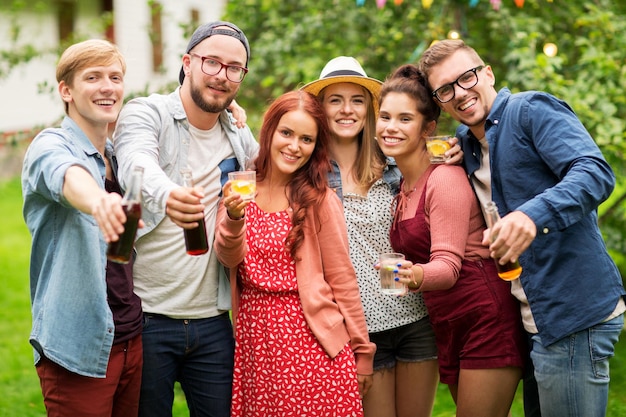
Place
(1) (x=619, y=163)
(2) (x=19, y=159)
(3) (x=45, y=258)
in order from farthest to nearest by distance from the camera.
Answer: (2) (x=19, y=159) < (1) (x=619, y=163) < (3) (x=45, y=258)

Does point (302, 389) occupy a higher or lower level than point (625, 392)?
higher

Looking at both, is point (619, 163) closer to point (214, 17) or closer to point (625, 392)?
point (625, 392)

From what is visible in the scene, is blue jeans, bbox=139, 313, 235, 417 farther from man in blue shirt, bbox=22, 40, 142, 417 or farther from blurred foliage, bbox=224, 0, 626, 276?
blurred foliage, bbox=224, 0, 626, 276

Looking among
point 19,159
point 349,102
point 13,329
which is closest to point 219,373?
point 349,102

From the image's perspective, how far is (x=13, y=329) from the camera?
7.84 m

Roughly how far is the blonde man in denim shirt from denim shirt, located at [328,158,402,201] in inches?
22.6

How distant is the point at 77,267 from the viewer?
123 inches

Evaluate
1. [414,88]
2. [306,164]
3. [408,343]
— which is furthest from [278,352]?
[414,88]

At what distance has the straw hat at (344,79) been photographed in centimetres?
407

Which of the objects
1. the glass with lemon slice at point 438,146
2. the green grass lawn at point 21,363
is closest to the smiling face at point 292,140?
the glass with lemon slice at point 438,146

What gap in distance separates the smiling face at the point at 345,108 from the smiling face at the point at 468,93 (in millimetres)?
583

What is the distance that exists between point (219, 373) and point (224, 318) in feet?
0.96

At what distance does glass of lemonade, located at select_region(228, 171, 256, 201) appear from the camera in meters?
3.27

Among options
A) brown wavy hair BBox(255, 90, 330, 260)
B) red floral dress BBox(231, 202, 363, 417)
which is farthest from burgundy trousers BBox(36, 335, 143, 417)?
brown wavy hair BBox(255, 90, 330, 260)
